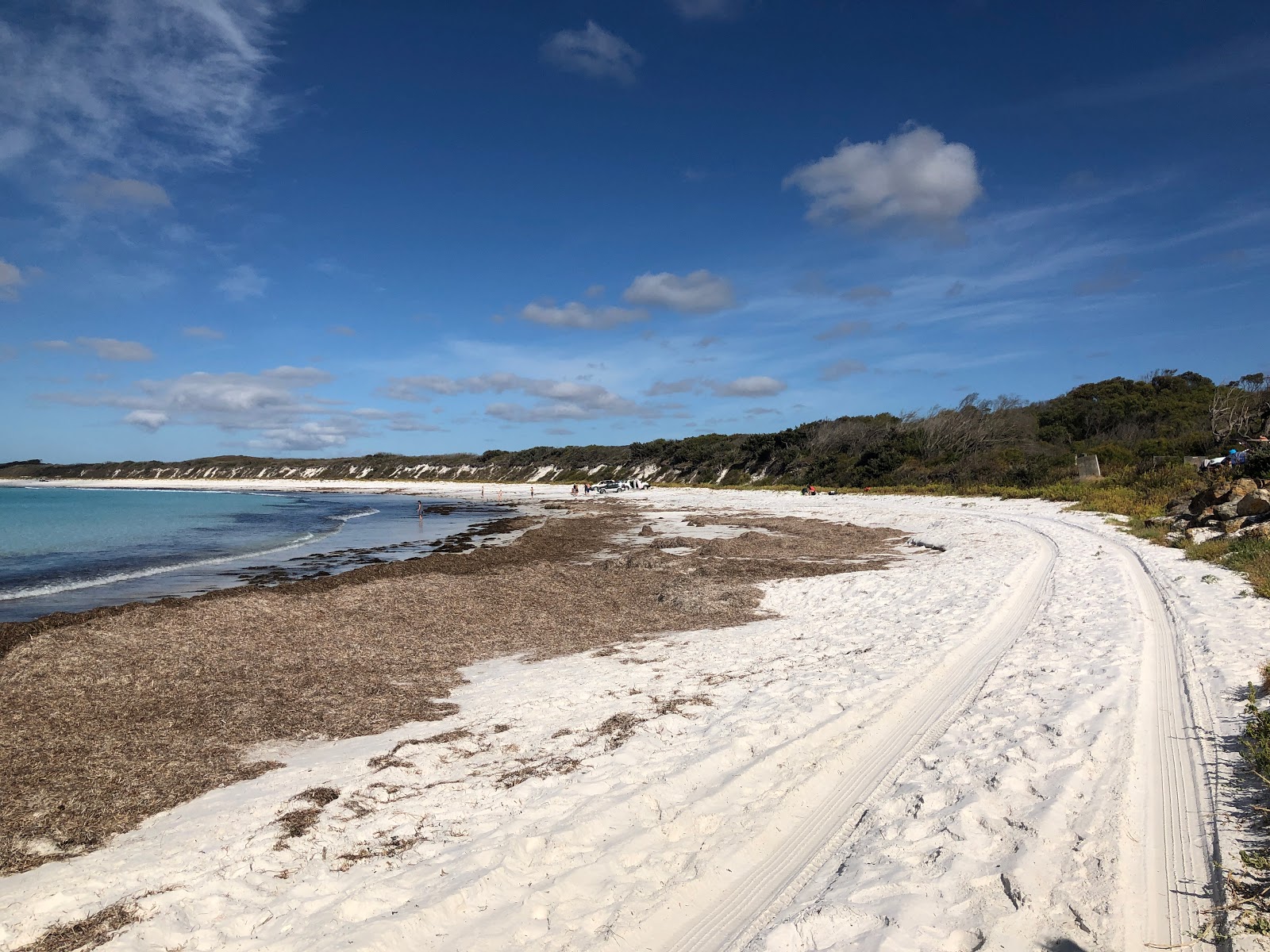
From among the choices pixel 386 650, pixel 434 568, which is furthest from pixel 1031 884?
pixel 434 568

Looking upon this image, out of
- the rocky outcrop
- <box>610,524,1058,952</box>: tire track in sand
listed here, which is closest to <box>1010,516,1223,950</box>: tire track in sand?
<box>610,524,1058,952</box>: tire track in sand

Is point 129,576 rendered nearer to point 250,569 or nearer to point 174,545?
point 250,569

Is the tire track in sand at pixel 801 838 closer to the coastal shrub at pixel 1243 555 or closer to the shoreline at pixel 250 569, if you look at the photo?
the coastal shrub at pixel 1243 555

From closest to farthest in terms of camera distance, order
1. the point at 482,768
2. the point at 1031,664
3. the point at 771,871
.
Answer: the point at 771,871
the point at 482,768
the point at 1031,664

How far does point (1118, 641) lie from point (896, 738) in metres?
4.36

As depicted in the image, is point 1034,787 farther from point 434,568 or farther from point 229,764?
point 434,568

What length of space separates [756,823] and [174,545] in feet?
92.4

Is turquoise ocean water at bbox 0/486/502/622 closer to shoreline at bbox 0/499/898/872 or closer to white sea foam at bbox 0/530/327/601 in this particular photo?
white sea foam at bbox 0/530/327/601

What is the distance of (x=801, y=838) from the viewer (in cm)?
423

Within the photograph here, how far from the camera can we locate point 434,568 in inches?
695

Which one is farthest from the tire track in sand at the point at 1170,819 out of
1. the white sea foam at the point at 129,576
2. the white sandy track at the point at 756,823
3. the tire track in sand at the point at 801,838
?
the white sea foam at the point at 129,576

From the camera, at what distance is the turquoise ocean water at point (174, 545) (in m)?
16.2

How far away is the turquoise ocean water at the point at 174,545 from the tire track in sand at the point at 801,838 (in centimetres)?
1524

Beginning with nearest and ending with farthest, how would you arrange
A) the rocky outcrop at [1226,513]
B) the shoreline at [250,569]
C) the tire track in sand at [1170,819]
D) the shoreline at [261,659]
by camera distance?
the tire track in sand at [1170,819]
the shoreline at [261,659]
the shoreline at [250,569]
the rocky outcrop at [1226,513]
